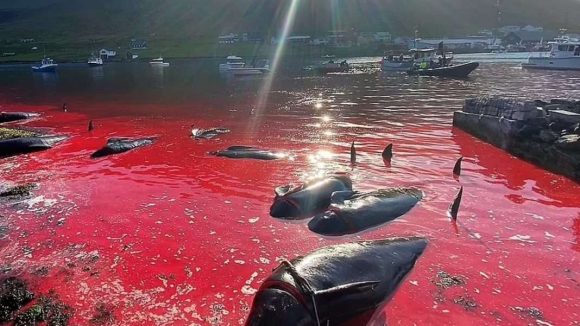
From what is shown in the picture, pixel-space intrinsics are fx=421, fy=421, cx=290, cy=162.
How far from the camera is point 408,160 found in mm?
18344

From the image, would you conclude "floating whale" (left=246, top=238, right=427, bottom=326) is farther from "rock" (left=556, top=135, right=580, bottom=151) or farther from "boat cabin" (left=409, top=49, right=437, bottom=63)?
"boat cabin" (left=409, top=49, right=437, bottom=63)

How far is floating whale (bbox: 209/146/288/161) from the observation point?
19031 mm

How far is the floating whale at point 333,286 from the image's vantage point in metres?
5.90

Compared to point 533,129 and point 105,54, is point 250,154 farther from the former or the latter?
point 105,54

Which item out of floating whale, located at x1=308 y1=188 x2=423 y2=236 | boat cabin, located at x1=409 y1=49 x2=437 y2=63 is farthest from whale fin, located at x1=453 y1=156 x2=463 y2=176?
boat cabin, located at x1=409 y1=49 x2=437 y2=63

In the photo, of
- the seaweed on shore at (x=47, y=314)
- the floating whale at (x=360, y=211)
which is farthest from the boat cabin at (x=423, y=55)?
the seaweed on shore at (x=47, y=314)

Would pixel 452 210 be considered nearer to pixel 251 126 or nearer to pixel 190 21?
pixel 251 126

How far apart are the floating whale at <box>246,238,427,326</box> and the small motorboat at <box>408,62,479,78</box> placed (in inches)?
2273

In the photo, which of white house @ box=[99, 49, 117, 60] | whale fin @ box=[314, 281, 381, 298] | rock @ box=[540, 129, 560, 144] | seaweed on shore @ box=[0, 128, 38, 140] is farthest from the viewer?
white house @ box=[99, 49, 117, 60]

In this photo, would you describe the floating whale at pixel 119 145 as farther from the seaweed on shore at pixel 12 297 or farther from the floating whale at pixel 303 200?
the seaweed on shore at pixel 12 297

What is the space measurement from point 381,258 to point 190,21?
7960 inches

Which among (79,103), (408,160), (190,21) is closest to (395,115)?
(408,160)

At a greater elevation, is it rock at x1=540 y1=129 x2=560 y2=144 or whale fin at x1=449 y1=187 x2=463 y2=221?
rock at x1=540 y1=129 x2=560 y2=144

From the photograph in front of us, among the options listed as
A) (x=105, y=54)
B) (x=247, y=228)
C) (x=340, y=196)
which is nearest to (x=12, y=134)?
(x=247, y=228)
